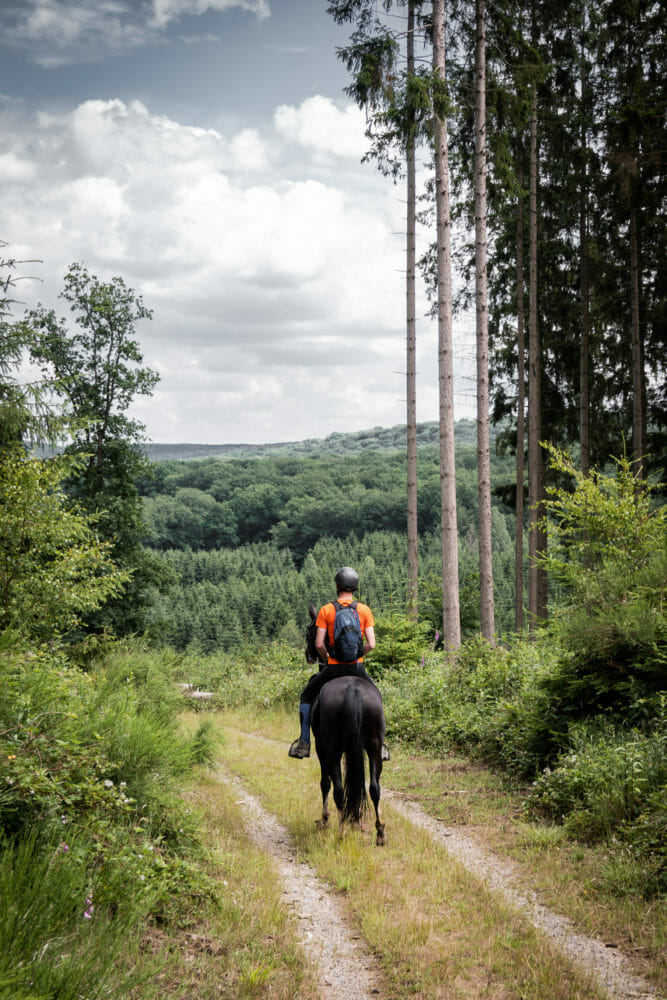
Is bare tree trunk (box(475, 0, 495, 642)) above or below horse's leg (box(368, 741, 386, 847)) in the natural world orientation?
above

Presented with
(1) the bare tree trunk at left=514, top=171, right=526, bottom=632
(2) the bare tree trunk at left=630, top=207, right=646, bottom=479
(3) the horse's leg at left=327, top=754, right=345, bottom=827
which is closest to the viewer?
(3) the horse's leg at left=327, top=754, right=345, bottom=827

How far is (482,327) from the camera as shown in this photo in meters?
14.8

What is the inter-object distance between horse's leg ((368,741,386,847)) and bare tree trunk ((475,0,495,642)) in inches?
341

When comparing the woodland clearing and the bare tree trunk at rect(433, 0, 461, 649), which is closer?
the woodland clearing

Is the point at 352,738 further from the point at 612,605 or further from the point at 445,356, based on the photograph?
the point at 445,356

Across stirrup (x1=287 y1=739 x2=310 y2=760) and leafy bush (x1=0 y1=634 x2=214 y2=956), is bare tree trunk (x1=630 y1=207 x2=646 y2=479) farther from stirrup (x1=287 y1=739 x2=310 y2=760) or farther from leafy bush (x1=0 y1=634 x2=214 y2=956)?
leafy bush (x1=0 y1=634 x2=214 y2=956)

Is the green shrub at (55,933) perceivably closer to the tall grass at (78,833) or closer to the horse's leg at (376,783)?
the tall grass at (78,833)

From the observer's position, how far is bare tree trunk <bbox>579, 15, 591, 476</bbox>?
64.4 feet

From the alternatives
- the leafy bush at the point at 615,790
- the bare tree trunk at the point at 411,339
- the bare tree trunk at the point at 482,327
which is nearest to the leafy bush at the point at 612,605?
the leafy bush at the point at 615,790

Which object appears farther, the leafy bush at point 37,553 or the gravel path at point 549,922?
the leafy bush at point 37,553

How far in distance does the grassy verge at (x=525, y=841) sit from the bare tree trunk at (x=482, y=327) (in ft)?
18.1

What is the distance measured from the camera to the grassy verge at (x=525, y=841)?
4.27 meters

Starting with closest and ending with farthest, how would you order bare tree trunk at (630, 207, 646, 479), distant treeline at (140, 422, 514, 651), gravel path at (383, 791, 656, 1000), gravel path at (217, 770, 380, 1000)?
gravel path at (383, 791, 656, 1000)
gravel path at (217, 770, 380, 1000)
bare tree trunk at (630, 207, 646, 479)
distant treeline at (140, 422, 514, 651)

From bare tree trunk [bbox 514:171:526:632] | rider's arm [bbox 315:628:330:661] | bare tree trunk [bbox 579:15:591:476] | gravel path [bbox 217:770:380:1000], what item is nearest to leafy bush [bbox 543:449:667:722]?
rider's arm [bbox 315:628:330:661]
